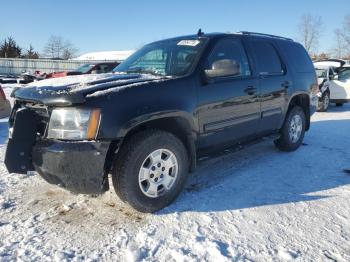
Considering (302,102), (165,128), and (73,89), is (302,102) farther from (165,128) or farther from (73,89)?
(73,89)

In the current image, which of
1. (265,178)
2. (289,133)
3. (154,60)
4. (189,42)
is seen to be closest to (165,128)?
(154,60)

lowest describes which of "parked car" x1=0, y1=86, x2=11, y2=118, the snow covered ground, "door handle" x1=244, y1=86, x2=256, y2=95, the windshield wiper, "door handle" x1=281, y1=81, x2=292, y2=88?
the snow covered ground

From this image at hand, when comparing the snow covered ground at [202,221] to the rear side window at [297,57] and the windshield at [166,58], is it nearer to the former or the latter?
the windshield at [166,58]

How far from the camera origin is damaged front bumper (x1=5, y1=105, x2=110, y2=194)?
3.16 meters

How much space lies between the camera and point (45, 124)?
338cm

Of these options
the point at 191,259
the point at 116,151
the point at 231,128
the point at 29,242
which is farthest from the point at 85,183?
the point at 231,128

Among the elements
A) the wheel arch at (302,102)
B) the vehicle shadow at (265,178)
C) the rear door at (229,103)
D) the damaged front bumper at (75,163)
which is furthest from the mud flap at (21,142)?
the wheel arch at (302,102)

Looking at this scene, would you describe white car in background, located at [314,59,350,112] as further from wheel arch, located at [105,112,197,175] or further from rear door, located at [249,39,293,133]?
wheel arch, located at [105,112,197,175]

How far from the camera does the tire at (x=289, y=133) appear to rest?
5.88 metres

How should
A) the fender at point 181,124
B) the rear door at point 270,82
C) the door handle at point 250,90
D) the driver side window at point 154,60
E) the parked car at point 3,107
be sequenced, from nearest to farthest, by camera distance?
the fender at point 181,124 < the driver side window at point 154,60 < the door handle at point 250,90 < the rear door at point 270,82 < the parked car at point 3,107

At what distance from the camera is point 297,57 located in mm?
6199

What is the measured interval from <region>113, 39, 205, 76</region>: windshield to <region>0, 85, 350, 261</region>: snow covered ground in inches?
55.9

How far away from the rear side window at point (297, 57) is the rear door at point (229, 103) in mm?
1424

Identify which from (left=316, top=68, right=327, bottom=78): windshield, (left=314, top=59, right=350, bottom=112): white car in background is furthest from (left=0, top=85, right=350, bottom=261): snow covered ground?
(left=316, top=68, right=327, bottom=78): windshield
